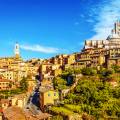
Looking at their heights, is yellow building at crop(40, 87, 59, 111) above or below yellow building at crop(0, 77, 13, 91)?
below

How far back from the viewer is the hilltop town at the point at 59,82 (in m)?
33.8

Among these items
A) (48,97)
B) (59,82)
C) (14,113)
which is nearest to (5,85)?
(59,82)

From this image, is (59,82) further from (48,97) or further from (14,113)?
(14,113)


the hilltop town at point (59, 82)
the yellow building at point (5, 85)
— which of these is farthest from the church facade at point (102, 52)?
the yellow building at point (5, 85)

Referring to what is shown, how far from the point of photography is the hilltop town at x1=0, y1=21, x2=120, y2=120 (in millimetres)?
33822

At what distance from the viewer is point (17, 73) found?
5200cm

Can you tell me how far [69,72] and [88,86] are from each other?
299 inches

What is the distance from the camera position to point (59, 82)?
42.2m

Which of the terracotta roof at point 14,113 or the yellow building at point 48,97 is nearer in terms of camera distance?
the terracotta roof at point 14,113

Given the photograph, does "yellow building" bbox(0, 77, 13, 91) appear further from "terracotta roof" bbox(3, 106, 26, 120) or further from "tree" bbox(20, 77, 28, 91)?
"terracotta roof" bbox(3, 106, 26, 120)

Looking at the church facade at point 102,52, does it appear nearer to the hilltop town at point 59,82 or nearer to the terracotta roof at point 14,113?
the hilltop town at point 59,82

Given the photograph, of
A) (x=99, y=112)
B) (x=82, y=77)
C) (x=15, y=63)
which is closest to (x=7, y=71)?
(x=15, y=63)

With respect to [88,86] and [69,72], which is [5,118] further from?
[69,72]

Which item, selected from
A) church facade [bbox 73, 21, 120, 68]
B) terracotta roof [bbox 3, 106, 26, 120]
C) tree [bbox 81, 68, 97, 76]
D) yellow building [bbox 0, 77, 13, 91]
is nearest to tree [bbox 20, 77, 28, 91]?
yellow building [bbox 0, 77, 13, 91]
